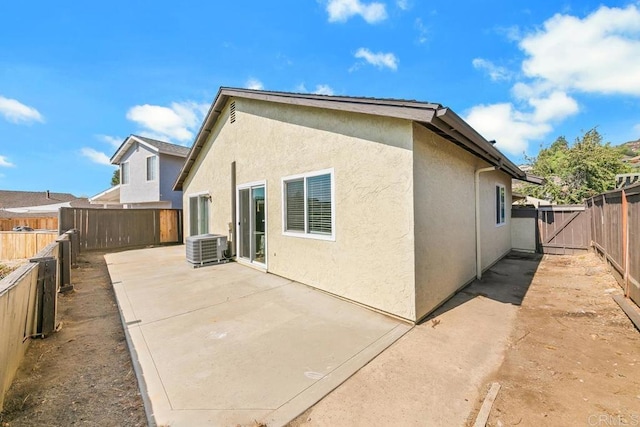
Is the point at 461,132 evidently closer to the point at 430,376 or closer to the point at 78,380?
the point at 430,376

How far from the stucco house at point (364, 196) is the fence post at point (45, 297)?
3979mm

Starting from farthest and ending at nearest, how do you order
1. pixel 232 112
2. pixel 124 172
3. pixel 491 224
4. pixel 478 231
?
pixel 124 172 < pixel 232 112 < pixel 491 224 < pixel 478 231

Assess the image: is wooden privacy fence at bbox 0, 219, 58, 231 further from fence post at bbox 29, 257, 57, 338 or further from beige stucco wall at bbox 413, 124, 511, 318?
beige stucco wall at bbox 413, 124, 511, 318

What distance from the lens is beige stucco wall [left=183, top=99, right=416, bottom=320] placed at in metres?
4.07

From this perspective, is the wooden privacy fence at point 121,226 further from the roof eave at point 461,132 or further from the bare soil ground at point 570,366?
the bare soil ground at point 570,366

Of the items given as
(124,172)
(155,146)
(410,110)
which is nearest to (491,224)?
(410,110)

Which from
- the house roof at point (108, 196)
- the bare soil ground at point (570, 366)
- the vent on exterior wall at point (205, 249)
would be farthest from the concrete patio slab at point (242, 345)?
the house roof at point (108, 196)

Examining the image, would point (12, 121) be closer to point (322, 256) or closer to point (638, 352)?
point (322, 256)

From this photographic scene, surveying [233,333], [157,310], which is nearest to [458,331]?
[233,333]

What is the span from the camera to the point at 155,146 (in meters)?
15.1

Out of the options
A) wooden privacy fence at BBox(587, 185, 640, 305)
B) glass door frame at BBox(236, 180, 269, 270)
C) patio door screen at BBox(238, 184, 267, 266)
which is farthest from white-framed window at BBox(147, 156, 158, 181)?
wooden privacy fence at BBox(587, 185, 640, 305)

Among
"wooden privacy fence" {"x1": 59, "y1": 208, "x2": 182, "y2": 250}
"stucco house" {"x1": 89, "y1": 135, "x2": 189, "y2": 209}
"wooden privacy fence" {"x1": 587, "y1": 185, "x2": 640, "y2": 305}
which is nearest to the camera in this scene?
"wooden privacy fence" {"x1": 587, "y1": 185, "x2": 640, "y2": 305}

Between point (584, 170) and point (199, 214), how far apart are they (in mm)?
23324

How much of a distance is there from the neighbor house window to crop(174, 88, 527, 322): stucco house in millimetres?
2640
